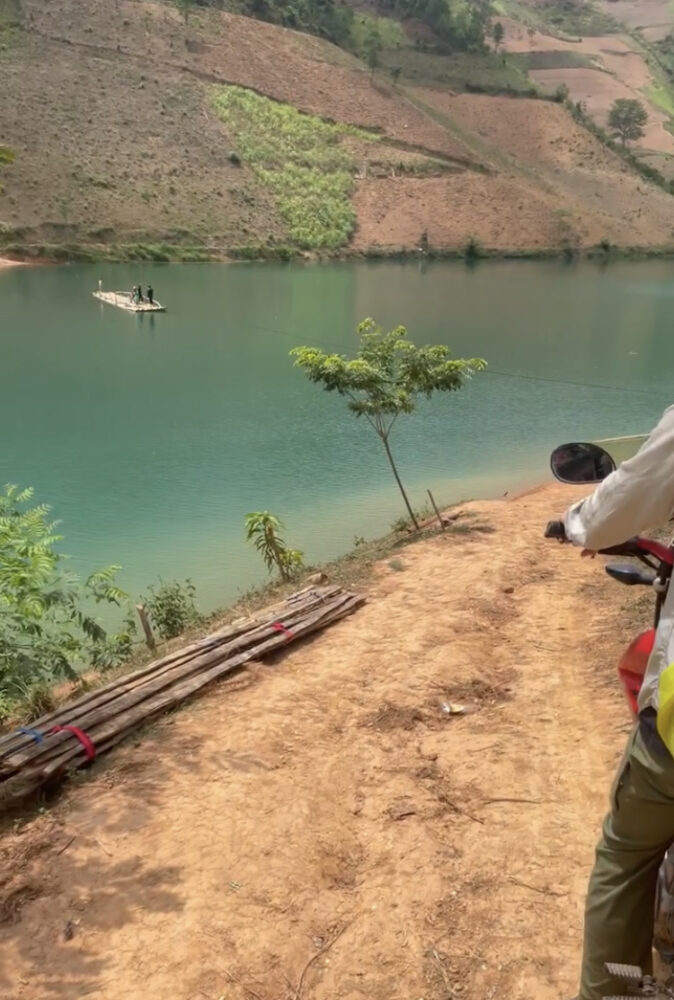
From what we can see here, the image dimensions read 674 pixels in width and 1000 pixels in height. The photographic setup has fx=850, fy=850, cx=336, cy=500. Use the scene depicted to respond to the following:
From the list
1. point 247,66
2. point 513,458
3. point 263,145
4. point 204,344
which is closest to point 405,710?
point 513,458

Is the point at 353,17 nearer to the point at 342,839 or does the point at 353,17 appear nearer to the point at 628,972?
the point at 342,839

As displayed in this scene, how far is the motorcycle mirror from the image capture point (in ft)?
8.00

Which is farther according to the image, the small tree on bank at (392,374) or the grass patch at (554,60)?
the grass patch at (554,60)

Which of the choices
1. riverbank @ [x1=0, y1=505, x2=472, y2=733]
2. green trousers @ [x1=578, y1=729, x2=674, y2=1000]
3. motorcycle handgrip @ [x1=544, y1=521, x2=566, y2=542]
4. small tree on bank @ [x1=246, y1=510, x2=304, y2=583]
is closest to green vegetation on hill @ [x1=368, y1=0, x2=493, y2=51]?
riverbank @ [x1=0, y1=505, x2=472, y2=733]

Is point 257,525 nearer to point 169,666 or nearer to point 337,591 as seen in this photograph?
point 337,591

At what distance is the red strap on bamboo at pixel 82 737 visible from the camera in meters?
4.31

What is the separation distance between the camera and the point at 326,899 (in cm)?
320

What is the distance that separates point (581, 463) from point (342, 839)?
2005 mm

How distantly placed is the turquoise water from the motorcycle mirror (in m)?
6.84

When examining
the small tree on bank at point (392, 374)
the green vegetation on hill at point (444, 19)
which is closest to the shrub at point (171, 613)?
→ the small tree on bank at point (392, 374)

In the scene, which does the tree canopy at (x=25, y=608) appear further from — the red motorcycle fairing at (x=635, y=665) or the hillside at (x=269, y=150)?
the hillside at (x=269, y=150)

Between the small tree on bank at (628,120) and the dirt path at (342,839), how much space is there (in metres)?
89.9

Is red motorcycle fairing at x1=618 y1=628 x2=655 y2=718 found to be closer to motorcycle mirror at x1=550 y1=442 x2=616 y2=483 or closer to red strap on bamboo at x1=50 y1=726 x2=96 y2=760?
motorcycle mirror at x1=550 y1=442 x2=616 y2=483

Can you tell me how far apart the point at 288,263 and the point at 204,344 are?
2501 cm
